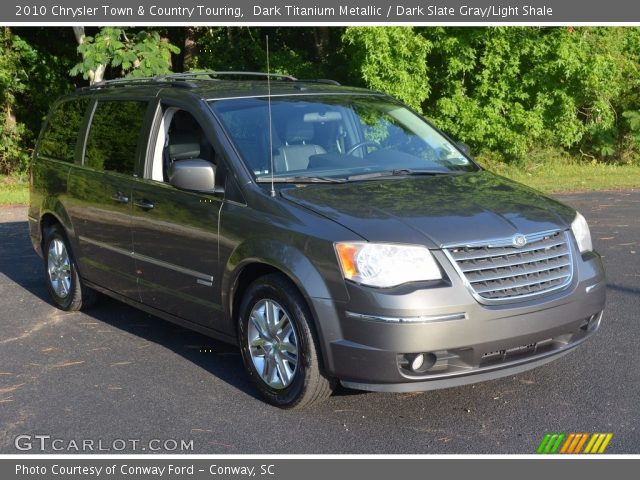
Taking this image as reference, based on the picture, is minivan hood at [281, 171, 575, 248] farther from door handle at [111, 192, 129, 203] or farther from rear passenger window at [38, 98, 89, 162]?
rear passenger window at [38, 98, 89, 162]

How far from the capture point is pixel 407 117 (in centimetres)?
673

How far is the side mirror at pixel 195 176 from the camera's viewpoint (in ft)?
18.0

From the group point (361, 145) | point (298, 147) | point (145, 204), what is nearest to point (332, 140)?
point (361, 145)

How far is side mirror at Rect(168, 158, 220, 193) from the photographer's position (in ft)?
18.0

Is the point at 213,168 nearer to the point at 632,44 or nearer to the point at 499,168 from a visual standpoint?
the point at 499,168

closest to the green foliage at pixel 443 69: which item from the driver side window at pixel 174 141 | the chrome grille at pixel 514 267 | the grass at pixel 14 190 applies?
the grass at pixel 14 190

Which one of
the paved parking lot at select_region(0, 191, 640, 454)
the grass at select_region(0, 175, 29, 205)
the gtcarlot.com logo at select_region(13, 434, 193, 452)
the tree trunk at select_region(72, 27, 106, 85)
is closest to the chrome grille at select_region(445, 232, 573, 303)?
the paved parking lot at select_region(0, 191, 640, 454)

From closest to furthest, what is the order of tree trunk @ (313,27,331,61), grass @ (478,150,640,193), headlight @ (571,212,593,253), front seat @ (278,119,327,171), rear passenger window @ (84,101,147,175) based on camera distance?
1. headlight @ (571,212,593,253)
2. front seat @ (278,119,327,171)
3. rear passenger window @ (84,101,147,175)
4. grass @ (478,150,640,193)
5. tree trunk @ (313,27,331,61)

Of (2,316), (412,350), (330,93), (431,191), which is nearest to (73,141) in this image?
(2,316)

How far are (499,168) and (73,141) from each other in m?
13.1

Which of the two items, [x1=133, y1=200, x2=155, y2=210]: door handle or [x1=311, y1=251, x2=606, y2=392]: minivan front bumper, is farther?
[x1=133, y1=200, x2=155, y2=210]: door handle

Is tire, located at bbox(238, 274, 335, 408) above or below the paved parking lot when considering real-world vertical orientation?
above

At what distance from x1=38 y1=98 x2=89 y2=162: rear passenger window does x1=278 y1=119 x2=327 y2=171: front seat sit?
234 cm

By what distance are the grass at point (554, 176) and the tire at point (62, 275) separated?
851 centimetres
